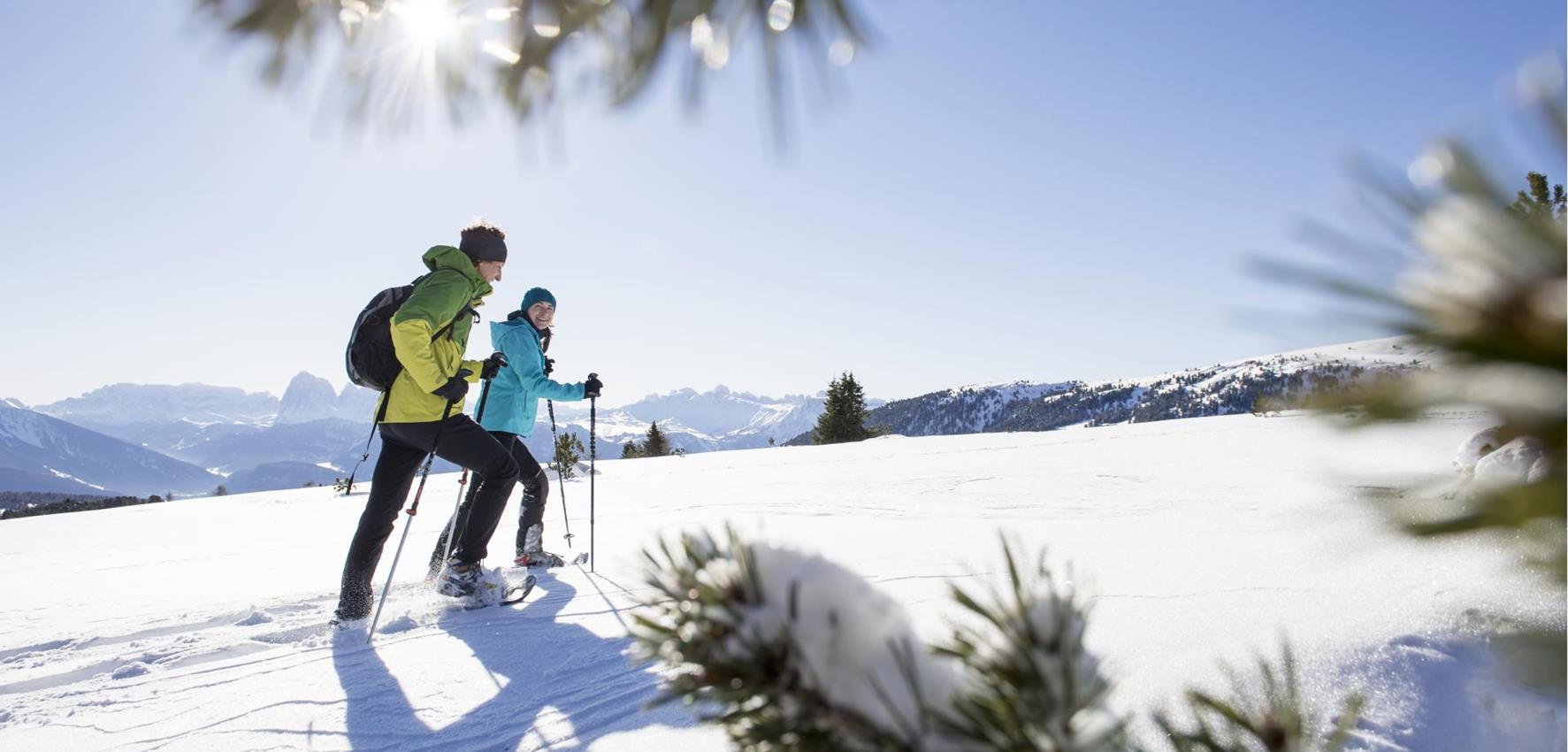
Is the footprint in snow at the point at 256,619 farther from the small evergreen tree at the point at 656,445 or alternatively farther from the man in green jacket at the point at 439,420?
the small evergreen tree at the point at 656,445

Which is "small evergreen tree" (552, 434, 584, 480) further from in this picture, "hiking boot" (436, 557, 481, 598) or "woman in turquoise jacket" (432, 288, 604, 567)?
"hiking boot" (436, 557, 481, 598)

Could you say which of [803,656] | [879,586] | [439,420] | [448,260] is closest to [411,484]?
[439,420]

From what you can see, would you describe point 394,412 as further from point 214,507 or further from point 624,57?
point 214,507

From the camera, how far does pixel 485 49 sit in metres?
1.68

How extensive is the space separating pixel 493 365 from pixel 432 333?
1148 mm

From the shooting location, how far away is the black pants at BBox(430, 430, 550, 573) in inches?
224

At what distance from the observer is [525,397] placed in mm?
5891

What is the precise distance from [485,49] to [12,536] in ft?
48.7

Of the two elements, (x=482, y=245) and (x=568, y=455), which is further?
(x=568, y=455)

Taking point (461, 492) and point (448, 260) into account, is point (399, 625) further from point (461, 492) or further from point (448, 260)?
point (448, 260)

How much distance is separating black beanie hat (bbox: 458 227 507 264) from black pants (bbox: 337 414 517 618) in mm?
1072

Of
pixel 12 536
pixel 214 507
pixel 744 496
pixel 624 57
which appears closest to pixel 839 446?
pixel 744 496

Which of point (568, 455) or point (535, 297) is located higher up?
point (535, 297)

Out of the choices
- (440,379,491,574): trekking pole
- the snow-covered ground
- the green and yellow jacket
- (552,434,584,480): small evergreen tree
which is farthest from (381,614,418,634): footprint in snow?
(552,434,584,480): small evergreen tree
